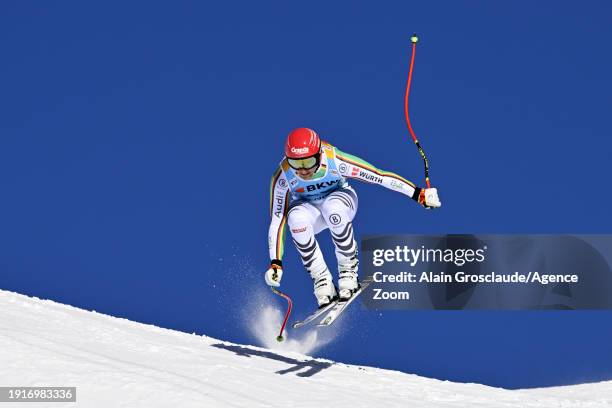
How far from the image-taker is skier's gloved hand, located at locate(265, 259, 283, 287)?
9.35m

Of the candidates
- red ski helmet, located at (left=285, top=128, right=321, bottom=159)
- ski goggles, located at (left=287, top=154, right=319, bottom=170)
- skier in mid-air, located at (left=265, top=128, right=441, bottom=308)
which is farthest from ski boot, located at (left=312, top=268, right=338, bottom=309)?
red ski helmet, located at (left=285, top=128, right=321, bottom=159)

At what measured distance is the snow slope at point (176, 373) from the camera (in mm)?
6578

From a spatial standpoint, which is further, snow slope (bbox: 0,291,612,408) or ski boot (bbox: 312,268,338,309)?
ski boot (bbox: 312,268,338,309)

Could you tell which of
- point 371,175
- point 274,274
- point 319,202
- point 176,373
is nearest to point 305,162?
point 319,202

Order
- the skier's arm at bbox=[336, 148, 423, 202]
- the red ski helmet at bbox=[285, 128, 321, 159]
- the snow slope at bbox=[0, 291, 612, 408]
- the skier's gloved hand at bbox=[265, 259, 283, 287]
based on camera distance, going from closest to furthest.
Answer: the snow slope at bbox=[0, 291, 612, 408] → the red ski helmet at bbox=[285, 128, 321, 159] → the skier's arm at bbox=[336, 148, 423, 202] → the skier's gloved hand at bbox=[265, 259, 283, 287]

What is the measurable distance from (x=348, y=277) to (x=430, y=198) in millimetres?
1357

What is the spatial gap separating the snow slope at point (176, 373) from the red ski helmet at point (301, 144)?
7.19 ft

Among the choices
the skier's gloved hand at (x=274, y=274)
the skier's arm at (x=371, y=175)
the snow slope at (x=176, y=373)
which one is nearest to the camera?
the snow slope at (x=176, y=373)

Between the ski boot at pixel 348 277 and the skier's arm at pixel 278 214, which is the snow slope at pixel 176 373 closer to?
the ski boot at pixel 348 277

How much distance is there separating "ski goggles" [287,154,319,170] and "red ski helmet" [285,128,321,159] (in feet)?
0.18

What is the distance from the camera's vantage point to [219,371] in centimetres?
804

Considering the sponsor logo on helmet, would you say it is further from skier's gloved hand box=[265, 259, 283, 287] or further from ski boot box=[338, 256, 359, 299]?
ski boot box=[338, 256, 359, 299]

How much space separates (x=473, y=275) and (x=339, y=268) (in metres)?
3.73

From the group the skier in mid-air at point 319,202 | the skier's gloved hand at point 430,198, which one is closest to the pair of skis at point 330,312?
the skier in mid-air at point 319,202
